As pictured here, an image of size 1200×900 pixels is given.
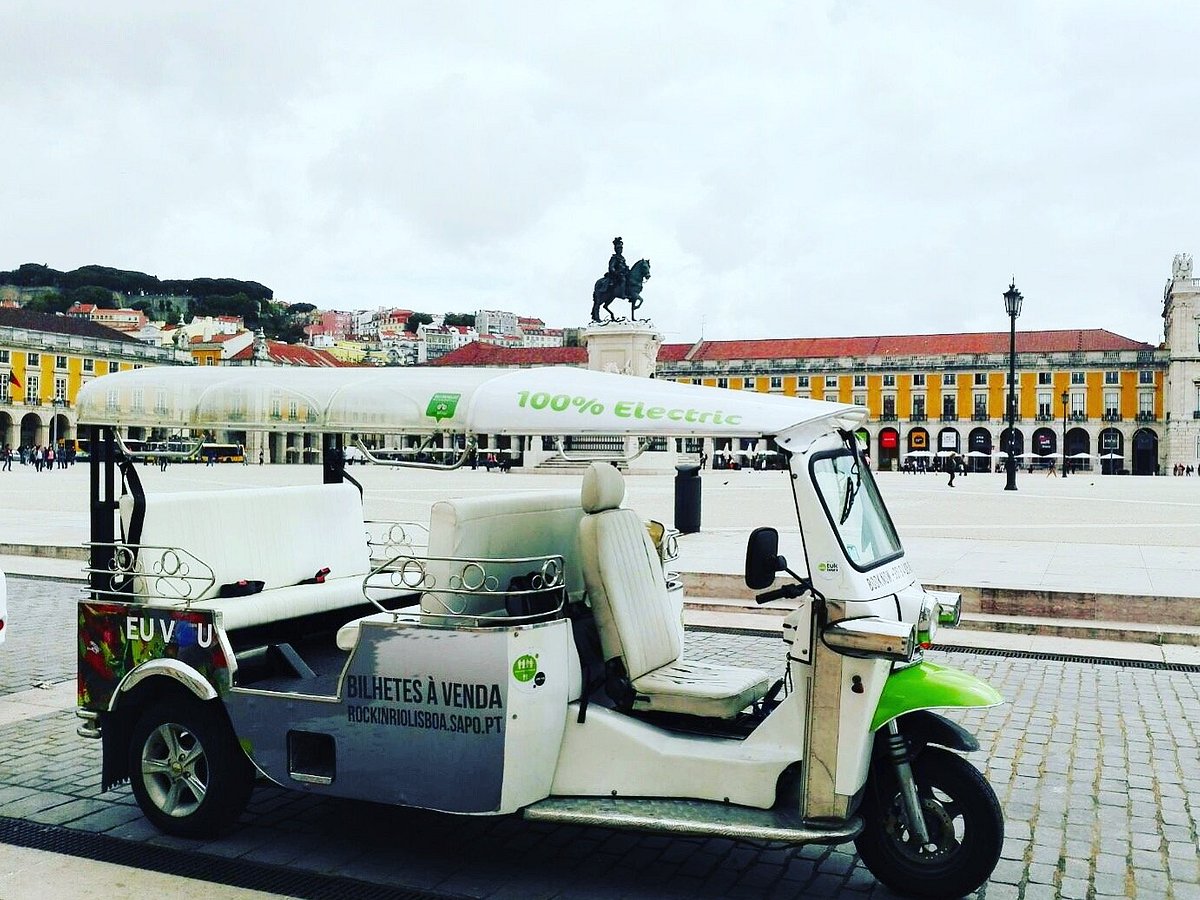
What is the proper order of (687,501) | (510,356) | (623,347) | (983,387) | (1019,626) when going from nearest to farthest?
(1019,626)
(687,501)
(623,347)
(983,387)
(510,356)

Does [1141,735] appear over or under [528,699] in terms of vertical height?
under

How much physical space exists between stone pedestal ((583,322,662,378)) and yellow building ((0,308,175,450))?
51293 millimetres

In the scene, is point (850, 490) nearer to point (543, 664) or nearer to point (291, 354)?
point (543, 664)

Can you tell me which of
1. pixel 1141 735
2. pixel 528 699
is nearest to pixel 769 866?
pixel 528 699

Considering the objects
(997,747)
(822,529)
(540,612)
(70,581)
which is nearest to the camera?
(822,529)

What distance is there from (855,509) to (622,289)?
5597 centimetres

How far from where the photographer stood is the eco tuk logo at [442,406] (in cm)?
457

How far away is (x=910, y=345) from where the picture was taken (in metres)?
109

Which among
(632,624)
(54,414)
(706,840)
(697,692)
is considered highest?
(54,414)

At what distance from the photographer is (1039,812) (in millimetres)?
5242

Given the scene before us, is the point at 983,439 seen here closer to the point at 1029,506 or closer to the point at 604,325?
Result: the point at 604,325

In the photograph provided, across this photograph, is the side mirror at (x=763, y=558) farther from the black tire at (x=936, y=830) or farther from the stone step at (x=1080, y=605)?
the stone step at (x=1080, y=605)

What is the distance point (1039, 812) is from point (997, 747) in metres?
1.12

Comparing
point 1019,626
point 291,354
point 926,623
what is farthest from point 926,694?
point 291,354
